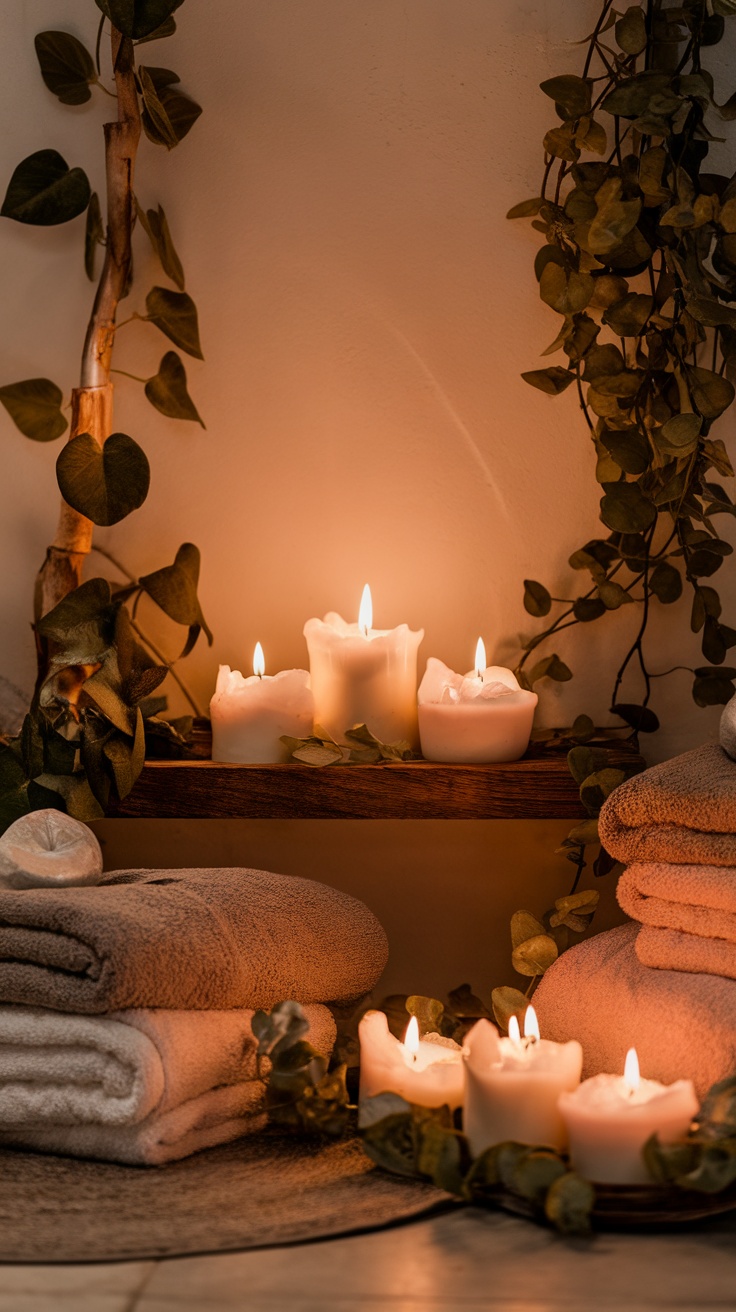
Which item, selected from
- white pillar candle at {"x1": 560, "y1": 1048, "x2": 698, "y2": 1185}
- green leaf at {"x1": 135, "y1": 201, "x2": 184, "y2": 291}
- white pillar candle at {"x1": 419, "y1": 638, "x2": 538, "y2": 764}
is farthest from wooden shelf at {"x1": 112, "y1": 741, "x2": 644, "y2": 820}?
green leaf at {"x1": 135, "y1": 201, "x2": 184, "y2": 291}

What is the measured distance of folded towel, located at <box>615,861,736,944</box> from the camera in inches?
34.0

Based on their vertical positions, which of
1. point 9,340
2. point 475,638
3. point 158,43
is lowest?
point 475,638

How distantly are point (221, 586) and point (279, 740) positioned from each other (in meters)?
0.20

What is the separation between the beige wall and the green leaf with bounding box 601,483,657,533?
113 mm

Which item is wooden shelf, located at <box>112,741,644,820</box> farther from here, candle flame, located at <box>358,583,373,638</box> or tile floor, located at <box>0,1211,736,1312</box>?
tile floor, located at <box>0,1211,736,1312</box>

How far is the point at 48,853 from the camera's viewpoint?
0.94 meters

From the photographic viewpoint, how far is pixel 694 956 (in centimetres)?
88

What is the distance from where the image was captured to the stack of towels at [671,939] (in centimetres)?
85

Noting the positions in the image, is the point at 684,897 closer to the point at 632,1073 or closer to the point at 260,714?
the point at 632,1073

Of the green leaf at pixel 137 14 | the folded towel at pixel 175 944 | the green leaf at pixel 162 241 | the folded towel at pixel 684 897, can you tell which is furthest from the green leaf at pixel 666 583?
the green leaf at pixel 137 14

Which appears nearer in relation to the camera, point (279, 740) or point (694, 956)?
point (694, 956)

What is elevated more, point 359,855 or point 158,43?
point 158,43

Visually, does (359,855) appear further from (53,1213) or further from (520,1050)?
(53,1213)

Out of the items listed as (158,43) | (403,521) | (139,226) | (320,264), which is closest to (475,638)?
(403,521)
